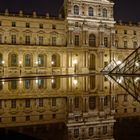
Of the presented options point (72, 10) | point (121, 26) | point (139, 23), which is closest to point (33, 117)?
point (72, 10)

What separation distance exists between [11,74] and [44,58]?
282 inches

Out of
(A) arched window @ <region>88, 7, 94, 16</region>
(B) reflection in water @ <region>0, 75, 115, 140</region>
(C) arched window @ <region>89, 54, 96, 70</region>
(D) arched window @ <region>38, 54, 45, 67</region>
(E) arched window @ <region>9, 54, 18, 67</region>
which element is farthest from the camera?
(A) arched window @ <region>88, 7, 94, 16</region>

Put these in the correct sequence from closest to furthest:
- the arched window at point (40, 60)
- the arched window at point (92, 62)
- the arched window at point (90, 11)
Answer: the arched window at point (40, 60) < the arched window at point (92, 62) < the arched window at point (90, 11)

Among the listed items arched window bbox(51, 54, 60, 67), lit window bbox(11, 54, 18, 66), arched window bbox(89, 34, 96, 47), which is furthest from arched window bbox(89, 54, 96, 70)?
lit window bbox(11, 54, 18, 66)

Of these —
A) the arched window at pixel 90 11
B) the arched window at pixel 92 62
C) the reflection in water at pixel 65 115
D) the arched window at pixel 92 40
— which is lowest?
the reflection in water at pixel 65 115

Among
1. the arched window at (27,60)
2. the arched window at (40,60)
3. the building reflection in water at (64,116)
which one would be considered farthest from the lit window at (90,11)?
the building reflection in water at (64,116)

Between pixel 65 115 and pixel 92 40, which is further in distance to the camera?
pixel 92 40

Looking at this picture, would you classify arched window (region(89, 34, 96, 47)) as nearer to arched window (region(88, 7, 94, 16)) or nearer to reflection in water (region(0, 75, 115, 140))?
arched window (region(88, 7, 94, 16))

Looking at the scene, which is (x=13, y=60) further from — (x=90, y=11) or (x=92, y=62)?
(x=90, y=11)

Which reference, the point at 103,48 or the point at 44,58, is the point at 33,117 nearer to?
the point at 44,58

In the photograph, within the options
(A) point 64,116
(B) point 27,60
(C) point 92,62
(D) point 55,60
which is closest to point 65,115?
(A) point 64,116

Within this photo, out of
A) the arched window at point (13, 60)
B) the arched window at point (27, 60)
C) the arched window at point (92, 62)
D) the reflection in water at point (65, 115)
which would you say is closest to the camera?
the reflection in water at point (65, 115)

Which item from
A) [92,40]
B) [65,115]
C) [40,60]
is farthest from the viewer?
[92,40]

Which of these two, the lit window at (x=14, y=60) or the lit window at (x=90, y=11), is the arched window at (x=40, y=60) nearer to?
the lit window at (x=14, y=60)
